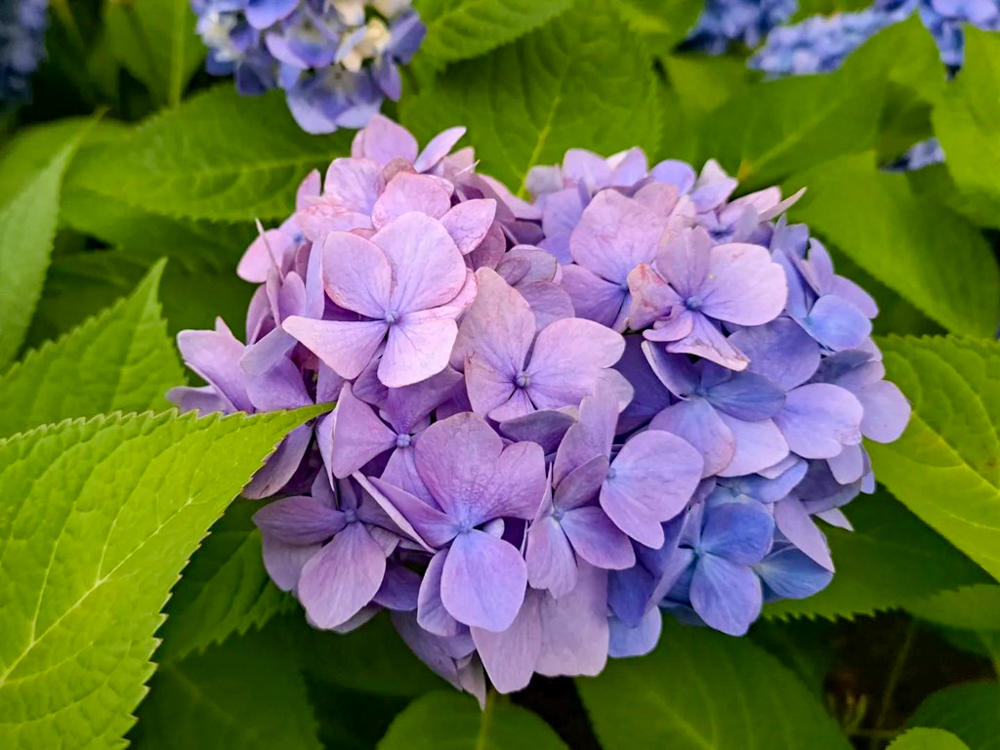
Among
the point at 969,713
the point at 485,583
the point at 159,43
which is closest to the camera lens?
the point at 485,583

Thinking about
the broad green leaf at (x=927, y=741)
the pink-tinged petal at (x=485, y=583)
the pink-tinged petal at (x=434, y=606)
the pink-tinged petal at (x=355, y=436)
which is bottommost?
the broad green leaf at (x=927, y=741)

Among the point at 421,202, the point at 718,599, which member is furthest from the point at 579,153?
the point at 718,599

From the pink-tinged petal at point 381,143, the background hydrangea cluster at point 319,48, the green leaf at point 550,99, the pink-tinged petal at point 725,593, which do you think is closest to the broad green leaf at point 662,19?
the green leaf at point 550,99

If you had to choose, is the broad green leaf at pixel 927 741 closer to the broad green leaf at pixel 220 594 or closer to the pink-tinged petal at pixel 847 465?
the pink-tinged petal at pixel 847 465

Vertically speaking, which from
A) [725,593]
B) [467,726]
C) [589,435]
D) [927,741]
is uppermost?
[589,435]

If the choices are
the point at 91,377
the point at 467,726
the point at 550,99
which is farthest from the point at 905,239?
the point at 91,377

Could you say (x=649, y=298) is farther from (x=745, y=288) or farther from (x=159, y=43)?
(x=159, y=43)
